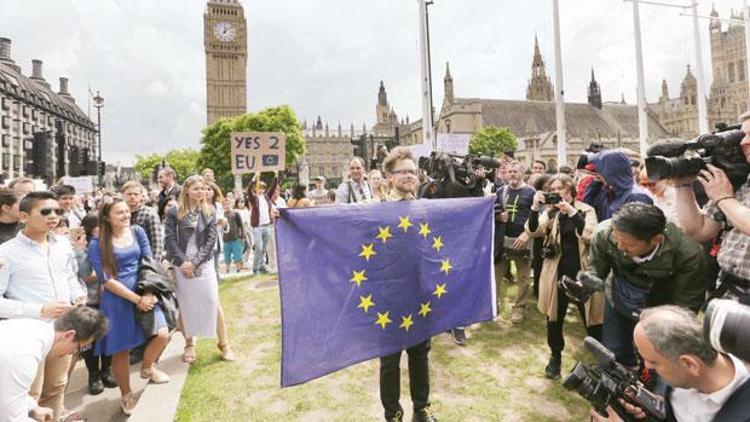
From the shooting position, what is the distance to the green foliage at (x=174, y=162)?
89.1 metres

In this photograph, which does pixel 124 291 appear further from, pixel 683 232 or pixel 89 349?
pixel 683 232

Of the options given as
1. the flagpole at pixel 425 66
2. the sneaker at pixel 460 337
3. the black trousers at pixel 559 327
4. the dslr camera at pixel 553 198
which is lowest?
the sneaker at pixel 460 337

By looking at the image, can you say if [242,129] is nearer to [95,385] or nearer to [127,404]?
[95,385]

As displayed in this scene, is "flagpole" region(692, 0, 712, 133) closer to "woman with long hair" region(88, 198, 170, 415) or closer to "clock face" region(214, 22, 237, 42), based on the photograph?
"woman with long hair" region(88, 198, 170, 415)

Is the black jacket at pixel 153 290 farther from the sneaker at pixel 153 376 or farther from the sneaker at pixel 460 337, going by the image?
the sneaker at pixel 460 337

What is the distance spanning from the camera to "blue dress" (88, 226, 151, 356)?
3.92m

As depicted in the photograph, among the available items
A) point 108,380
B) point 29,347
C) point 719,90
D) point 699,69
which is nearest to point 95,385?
point 108,380

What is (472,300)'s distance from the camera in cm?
377

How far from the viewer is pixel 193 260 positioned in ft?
15.8

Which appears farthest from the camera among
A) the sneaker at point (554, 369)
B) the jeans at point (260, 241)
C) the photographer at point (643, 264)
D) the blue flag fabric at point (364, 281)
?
the jeans at point (260, 241)

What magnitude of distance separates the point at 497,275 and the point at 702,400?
169 inches

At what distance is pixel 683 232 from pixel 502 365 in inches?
95.9

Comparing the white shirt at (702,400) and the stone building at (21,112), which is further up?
the stone building at (21,112)

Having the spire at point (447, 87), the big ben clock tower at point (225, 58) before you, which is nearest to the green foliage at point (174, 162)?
the big ben clock tower at point (225, 58)
